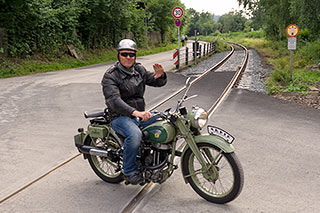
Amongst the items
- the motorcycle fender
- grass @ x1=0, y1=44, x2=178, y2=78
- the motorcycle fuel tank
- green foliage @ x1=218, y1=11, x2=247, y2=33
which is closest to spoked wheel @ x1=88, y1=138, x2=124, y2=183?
the motorcycle fuel tank

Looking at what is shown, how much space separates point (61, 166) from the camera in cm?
475

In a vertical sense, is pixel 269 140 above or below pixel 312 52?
below

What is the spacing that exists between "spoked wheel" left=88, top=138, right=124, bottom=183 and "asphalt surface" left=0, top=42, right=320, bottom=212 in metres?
0.09

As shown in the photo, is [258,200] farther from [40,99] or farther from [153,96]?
[40,99]

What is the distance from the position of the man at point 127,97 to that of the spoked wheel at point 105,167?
1.46 feet

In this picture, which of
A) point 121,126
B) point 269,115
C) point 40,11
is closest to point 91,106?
point 269,115

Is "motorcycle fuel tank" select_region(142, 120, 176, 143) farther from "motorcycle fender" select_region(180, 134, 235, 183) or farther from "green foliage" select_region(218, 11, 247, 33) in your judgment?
"green foliage" select_region(218, 11, 247, 33)

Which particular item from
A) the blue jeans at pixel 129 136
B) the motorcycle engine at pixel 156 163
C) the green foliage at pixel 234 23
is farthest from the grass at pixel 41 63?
the green foliage at pixel 234 23

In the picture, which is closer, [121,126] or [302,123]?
[121,126]

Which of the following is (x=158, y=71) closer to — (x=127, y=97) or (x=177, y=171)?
(x=127, y=97)

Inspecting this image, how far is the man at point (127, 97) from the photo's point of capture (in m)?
3.50

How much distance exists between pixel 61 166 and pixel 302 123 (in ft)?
16.3

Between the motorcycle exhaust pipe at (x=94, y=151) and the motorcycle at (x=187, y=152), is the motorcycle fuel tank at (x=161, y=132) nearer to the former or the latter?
the motorcycle at (x=187, y=152)

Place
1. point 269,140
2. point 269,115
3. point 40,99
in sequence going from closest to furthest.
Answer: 1. point 269,140
2. point 269,115
3. point 40,99
